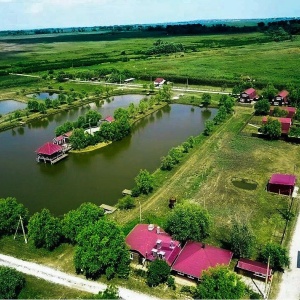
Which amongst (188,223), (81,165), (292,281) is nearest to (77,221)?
(188,223)

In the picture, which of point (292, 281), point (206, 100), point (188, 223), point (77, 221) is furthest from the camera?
point (206, 100)

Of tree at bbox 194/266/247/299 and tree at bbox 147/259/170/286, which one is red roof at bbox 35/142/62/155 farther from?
tree at bbox 194/266/247/299

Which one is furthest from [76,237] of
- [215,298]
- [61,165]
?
[61,165]

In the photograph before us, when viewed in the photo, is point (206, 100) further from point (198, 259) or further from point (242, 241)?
point (198, 259)

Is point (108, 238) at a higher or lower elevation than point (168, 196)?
higher

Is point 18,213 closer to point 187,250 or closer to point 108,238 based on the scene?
point 108,238

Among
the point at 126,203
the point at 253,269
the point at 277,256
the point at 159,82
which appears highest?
the point at 159,82

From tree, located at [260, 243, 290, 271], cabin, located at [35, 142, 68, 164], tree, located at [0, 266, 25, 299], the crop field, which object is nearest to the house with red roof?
the crop field
